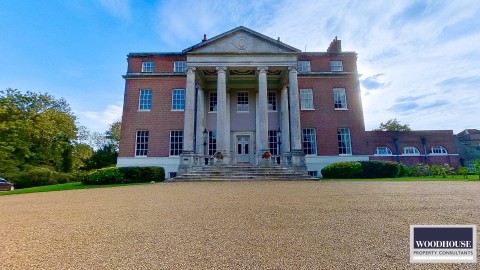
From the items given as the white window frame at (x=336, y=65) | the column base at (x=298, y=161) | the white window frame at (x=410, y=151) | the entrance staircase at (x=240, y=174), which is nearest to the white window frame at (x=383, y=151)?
the white window frame at (x=410, y=151)

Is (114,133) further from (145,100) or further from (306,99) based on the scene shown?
(306,99)

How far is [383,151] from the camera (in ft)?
85.1

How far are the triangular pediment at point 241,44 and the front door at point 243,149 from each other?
763 cm

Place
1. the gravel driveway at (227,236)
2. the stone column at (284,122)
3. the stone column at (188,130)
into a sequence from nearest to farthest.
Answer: the gravel driveway at (227,236)
the stone column at (188,130)
the stone column at (284,122)

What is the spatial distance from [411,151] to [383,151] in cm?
338

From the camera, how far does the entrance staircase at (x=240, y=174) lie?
49.0ft

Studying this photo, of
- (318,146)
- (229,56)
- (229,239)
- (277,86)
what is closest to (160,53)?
(229,56)

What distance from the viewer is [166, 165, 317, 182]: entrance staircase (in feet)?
49.0

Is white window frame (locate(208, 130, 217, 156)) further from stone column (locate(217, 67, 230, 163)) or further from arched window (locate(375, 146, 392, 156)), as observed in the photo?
arched window (locate(375, 146, 392, 156))

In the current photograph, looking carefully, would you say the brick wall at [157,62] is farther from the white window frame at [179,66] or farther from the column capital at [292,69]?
the column capital at [292,69]

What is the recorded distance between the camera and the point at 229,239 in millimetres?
3355

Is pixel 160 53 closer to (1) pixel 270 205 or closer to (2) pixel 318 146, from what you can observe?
(2) pixel 318 146

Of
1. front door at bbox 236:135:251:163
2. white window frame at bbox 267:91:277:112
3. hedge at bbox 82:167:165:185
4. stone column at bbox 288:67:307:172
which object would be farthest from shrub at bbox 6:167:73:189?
stone column at bbox 288:67:307:172

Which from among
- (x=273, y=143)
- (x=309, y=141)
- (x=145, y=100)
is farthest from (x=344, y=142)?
Answer: (x=145, y=100)
